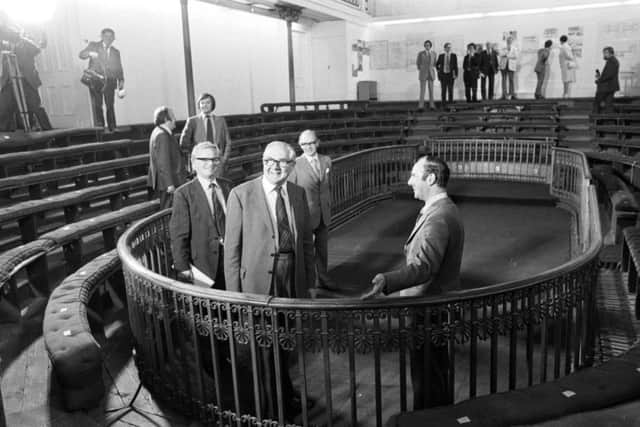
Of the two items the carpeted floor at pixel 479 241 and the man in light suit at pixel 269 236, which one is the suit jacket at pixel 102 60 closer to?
the carpeted floor at pixel 479 241

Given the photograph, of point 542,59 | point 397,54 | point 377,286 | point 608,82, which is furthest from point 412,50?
point 377,286

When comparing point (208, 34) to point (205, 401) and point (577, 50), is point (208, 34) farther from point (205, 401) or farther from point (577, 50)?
point (205, 401)

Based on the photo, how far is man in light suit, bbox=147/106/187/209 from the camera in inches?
250

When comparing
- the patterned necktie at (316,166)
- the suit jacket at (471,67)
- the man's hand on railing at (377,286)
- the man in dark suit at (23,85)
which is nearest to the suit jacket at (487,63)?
the suit jacket at (471,67)

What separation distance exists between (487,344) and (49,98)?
34.4 feet

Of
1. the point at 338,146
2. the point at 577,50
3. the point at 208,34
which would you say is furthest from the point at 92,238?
the point at 577,50

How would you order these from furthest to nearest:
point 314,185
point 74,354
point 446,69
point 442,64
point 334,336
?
1. point 446,69
2. point 442,64
3. point 314,185
4. point 74,354
5. point 334,336

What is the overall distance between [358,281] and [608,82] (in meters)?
11.2

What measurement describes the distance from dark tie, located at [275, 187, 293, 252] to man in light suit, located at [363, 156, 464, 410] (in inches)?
30.0

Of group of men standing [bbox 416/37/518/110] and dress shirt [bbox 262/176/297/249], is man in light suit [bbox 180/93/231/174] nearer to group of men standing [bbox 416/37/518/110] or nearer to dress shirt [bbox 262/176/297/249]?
dress shirt [bbox 262/176/297/249]

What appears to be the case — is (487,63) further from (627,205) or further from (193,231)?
(193,231)

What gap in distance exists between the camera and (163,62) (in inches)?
611

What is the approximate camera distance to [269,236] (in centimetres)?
353

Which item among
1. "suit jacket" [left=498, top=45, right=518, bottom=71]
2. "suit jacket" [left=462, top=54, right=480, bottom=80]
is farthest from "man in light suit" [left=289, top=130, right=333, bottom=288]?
"suit jacket" [left=498, top=45, right=518, bottom=71]
